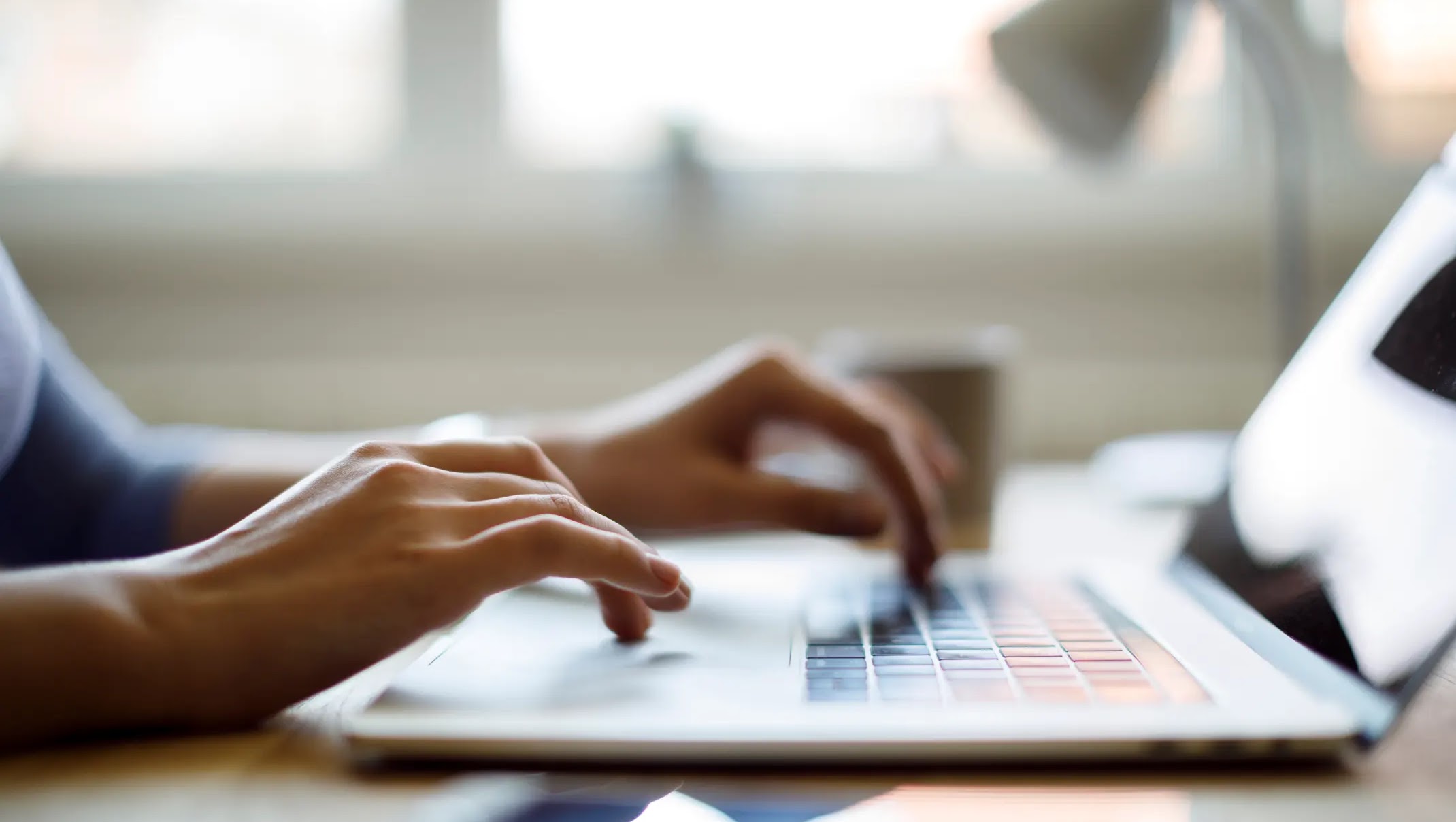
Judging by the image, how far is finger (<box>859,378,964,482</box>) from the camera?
73 centimetres

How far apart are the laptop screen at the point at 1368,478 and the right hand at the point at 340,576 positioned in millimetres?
232

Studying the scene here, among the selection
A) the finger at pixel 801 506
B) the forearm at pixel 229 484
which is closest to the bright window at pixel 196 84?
the forearm at pixel 229 484

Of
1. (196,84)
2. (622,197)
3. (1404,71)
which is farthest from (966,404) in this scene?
(196,84)

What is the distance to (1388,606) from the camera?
34 cm

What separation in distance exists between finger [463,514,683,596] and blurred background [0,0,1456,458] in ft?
2.75

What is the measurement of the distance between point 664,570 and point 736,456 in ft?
0.94

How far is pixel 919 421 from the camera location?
29.3 inches

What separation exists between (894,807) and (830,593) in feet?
0.85

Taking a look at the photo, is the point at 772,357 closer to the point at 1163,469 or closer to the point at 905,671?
the point at 905,671

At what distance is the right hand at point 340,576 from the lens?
354mm

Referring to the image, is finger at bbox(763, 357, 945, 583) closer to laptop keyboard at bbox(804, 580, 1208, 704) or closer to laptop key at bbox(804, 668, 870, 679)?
laptop keyboard at bbox(804, 580, 1208, 704)

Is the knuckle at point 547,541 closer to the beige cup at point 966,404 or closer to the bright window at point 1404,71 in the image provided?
the beige cup at point 966,404

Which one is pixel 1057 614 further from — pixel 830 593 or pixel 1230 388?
pixel 1230 388

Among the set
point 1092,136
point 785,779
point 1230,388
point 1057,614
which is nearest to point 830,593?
point 1057,614
